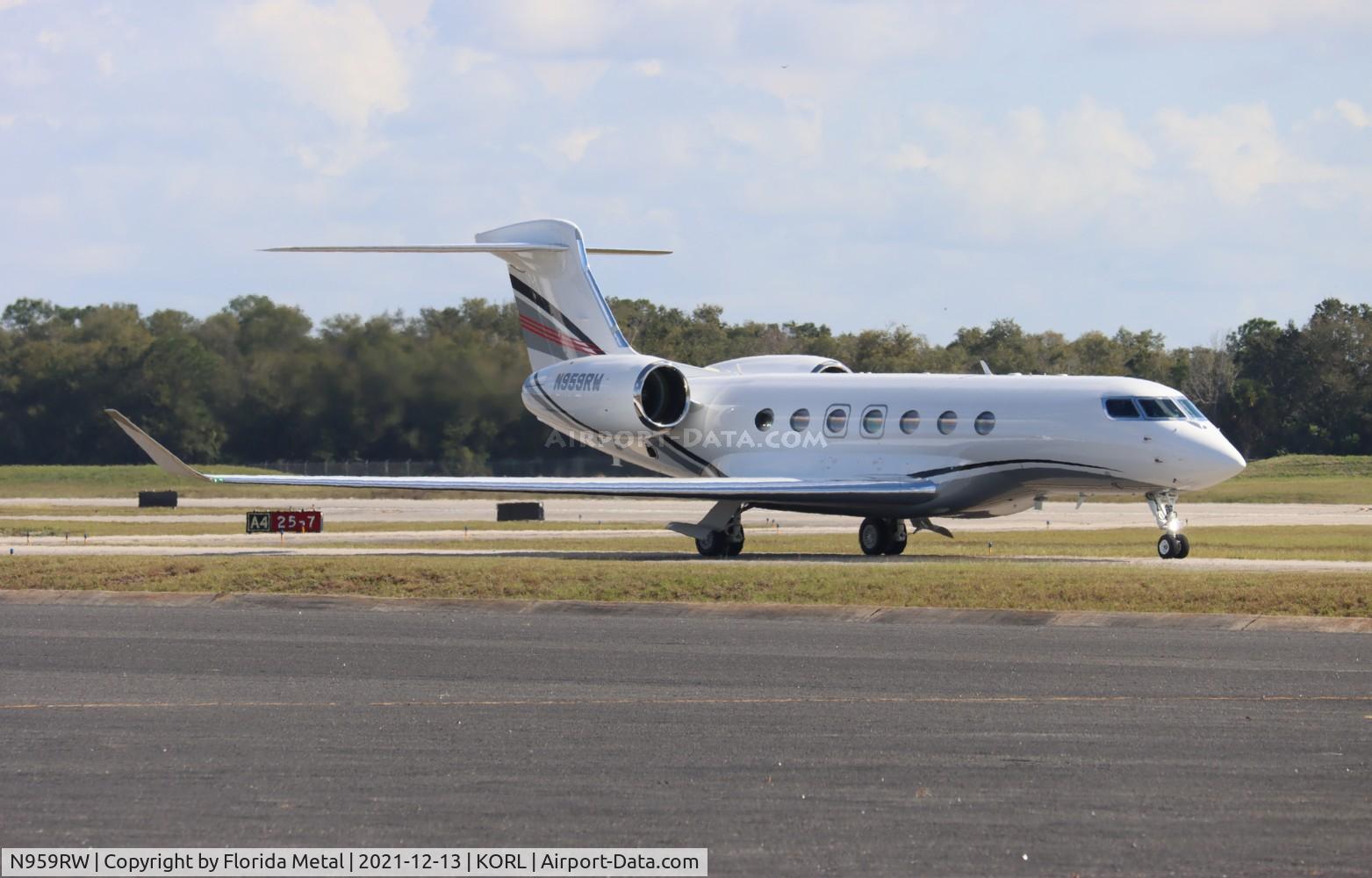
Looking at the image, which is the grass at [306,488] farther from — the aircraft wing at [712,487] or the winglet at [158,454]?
the winglet at [158,454]

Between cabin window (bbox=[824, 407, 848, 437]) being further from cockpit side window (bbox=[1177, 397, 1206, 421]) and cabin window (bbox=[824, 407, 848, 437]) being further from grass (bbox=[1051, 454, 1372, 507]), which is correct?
grass (bbox=[1051, 454, 1372, 507])

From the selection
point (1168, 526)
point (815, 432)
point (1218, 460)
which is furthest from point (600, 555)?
point (1218, 460)

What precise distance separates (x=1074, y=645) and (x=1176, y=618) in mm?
2448

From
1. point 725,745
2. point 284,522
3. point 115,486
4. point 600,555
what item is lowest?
point 725,745

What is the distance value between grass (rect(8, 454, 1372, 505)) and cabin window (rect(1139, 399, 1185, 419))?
3498cm

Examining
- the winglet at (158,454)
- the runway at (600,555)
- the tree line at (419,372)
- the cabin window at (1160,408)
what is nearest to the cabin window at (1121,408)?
the cabin window at (1160,408)

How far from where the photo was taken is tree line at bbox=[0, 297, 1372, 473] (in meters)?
48.7

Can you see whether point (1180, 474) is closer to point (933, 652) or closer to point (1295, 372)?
point (933, 652)

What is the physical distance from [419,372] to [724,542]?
1757cm

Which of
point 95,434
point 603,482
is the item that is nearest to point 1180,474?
point 603,482

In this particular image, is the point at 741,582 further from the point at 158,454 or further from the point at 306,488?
the point at 306,488

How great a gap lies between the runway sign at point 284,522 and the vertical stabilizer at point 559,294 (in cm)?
608

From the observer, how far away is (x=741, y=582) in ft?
69.6

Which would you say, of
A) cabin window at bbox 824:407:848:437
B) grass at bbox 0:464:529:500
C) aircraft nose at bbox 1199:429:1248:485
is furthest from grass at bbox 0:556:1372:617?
grass at bbox 0:464:529:500
